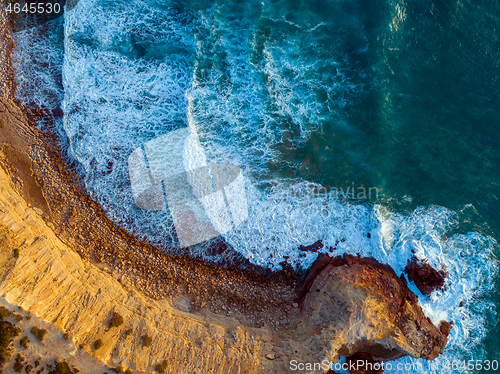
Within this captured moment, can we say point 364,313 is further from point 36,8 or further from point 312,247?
point 36,8

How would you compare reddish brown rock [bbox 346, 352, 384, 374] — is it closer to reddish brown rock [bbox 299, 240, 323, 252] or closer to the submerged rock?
the submerged rock

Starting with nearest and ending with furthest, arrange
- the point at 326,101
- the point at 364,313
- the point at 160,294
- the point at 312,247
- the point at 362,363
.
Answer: the point at 364,313 → the point at 362,363 → the point at 160,294 → the point at 312,247 → the point at 326,101

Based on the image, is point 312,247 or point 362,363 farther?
point 312,247

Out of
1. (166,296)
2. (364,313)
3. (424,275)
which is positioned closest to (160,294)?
(166,296)

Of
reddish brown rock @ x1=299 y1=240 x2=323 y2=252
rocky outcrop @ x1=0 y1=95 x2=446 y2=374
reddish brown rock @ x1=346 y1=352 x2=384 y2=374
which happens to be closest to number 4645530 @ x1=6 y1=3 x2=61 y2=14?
rocky outcrop @ x1=0 y1=95 x2=446 y2=374

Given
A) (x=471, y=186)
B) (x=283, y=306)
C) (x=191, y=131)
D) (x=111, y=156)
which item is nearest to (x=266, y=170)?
(x=191, y=131)

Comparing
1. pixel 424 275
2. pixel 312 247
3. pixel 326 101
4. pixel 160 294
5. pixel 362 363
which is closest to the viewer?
pixel 362 363
